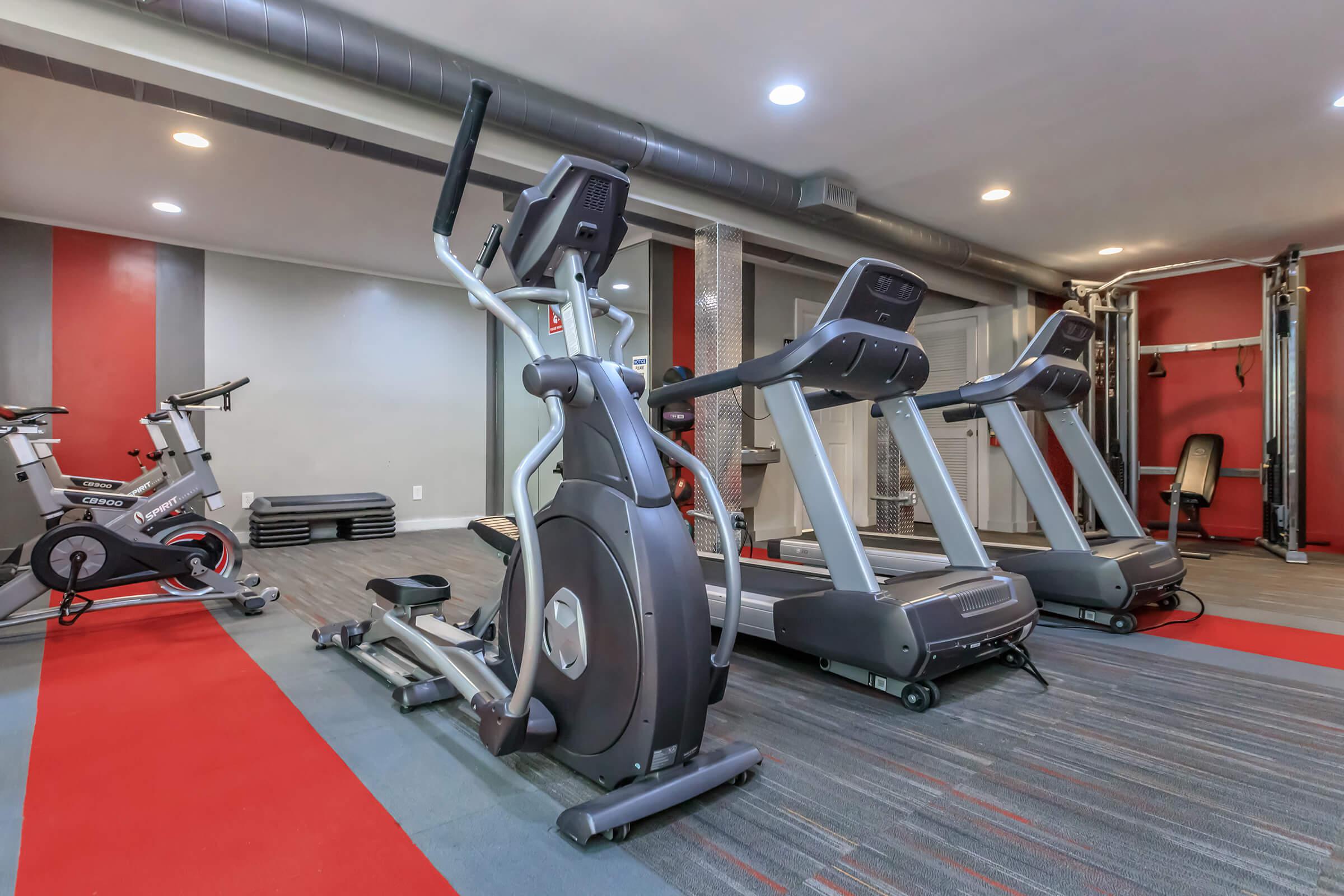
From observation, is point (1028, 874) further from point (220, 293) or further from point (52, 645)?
point (220, 293)

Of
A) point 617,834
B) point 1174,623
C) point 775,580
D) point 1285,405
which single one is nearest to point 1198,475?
point 1285,405

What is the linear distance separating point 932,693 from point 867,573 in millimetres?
418

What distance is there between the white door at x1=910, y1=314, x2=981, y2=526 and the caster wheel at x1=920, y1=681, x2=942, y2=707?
5.09 metres

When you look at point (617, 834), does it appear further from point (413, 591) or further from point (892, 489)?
point (892, 489)

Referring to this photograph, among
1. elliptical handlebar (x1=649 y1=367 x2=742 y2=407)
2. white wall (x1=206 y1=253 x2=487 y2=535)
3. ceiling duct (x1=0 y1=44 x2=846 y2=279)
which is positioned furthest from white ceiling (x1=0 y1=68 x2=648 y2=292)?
elliptical handlebar (x1=649 y1=367 x2=742 y2=407)

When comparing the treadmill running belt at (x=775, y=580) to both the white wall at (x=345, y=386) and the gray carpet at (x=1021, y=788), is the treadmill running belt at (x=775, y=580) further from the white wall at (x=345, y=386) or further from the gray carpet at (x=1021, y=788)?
the white wall at (x=345, y=386)

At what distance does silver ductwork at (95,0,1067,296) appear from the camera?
245 cm

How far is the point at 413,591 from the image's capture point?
2.33m

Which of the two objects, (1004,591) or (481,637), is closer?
(481,637)

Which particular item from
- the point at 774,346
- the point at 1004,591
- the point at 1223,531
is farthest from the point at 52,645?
the point at 1223,531

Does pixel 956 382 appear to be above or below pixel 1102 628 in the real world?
above

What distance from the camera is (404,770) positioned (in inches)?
67.8

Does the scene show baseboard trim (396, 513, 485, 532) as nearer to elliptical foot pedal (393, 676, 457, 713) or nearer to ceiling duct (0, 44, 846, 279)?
ceiling duct (0, 44, 846, 279)

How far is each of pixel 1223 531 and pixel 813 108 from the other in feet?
19.2
